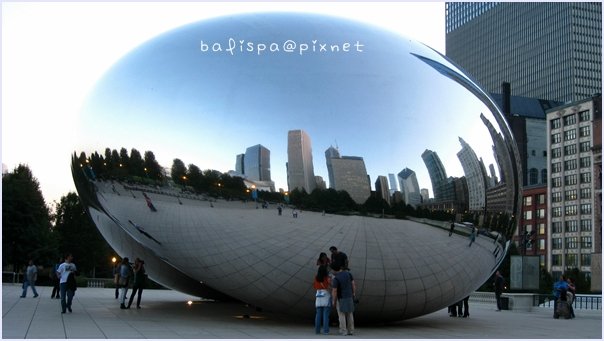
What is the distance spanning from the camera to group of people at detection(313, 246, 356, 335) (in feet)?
40.5

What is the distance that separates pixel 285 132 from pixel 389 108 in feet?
5.25

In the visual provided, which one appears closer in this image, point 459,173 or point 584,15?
point 459,173

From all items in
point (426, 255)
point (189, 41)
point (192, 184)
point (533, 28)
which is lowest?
point (426, 255)

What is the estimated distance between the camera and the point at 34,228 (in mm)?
50500

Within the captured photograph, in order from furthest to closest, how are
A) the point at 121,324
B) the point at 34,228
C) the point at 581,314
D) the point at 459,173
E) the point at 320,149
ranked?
the point at 34,228 → the point at 581,314 → the point at 121,324 → the point at 459,173 → the point at 320,149

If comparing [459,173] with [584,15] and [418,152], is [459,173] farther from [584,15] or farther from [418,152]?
[584,15]

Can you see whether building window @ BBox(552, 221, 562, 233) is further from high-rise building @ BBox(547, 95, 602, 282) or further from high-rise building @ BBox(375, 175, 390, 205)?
high-rise building @ BBox(375, 175, 390, 205)

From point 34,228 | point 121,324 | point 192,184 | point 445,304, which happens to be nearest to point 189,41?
point 192,184

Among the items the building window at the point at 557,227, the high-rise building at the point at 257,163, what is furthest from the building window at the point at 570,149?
the high-rise building at the point at 257,163

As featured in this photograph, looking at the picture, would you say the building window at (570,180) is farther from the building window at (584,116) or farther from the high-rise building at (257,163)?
the high-rise building at (257,163)

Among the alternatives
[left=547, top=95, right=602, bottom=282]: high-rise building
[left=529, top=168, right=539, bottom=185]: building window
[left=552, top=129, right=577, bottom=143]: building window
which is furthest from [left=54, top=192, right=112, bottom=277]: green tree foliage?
[left=529, top=168, right=539, bottom=185]: building window

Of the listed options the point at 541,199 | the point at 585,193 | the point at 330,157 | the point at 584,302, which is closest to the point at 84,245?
the point at 584,302

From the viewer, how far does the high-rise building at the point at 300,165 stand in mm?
12070

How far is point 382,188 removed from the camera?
1219 cm
